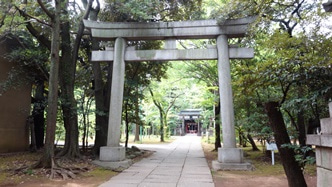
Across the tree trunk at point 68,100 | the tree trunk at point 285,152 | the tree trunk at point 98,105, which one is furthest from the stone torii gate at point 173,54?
the tree trunk at point 285,152

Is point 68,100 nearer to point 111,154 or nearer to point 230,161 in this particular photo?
point 111,154

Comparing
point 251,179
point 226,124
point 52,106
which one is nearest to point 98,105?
point 52,106

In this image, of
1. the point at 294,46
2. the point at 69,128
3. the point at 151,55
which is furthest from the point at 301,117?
the point at 69,128

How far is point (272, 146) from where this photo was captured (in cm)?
960

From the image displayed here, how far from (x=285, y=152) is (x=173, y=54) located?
228 inches

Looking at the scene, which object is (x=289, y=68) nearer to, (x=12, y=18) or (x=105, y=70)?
(x=12, y=18)

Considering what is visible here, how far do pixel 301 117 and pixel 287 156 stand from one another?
4282 mm

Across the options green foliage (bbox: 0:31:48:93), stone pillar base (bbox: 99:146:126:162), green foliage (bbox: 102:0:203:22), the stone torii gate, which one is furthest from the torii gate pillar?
green foliage (bbox: 0:31:48:93)

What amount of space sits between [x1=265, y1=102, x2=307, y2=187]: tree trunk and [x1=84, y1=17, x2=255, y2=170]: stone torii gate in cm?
397

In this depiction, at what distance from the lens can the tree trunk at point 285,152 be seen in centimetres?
496

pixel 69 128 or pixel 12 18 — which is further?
pixel 69 128

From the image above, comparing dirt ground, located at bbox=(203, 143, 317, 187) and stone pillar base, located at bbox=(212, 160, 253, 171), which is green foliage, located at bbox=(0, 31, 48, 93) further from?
dirt ground, located at bbox=(203, 143, 317, 187)

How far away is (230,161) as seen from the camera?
8969 millimetres

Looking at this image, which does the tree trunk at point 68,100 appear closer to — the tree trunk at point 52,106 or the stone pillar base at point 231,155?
the tree trunk at point 52,106
